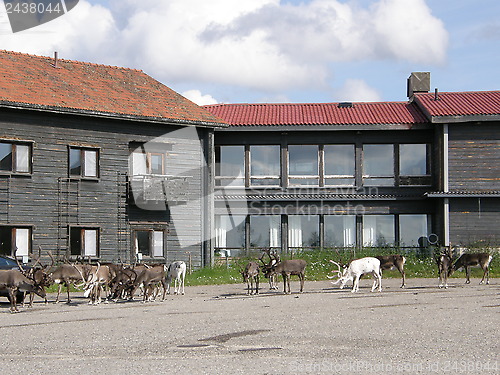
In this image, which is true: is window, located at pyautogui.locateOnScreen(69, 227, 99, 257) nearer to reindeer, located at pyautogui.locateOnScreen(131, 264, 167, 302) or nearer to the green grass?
the green grass

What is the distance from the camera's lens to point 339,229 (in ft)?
136

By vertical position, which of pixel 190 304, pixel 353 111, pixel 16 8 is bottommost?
pixel 190 304

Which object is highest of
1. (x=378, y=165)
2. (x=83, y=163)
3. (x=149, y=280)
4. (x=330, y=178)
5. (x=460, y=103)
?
(x=460, y=103)

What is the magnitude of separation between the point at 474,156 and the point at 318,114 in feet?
26.2

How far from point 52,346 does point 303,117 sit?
2895 cm

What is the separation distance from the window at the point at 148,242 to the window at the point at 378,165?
1131 centimetres

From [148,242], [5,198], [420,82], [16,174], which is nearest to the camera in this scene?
[5,198]

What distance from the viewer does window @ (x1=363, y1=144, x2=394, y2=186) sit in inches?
1634

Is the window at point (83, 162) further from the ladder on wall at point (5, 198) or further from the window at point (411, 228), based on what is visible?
the window at point (411, 228)

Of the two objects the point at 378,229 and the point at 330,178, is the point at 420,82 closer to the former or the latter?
the point at 330,178

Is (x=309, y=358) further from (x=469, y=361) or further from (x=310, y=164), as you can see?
(x=310, y=164)

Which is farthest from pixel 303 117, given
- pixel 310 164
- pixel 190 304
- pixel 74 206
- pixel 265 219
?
pixel 190 304

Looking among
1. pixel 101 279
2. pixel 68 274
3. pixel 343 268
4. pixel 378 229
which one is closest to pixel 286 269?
pixel 343 268

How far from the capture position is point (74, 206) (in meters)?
33.4
